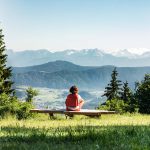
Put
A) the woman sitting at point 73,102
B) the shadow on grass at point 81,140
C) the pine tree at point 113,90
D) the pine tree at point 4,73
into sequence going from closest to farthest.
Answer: the shadow on grass at point 81,140 → the woman sitting at point 73,102 → the pine tree at point 4,73 → the pine tree at point 113,90

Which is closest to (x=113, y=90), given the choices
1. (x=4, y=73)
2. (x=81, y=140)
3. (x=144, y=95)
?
(x=144, y=95)

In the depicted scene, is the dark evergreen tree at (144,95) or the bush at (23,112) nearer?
the bush at (23,112)

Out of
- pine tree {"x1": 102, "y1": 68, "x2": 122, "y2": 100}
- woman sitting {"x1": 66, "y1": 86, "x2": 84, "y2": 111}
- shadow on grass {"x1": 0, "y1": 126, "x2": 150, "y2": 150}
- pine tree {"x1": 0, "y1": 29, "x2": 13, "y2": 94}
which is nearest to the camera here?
shadow on grass {"x1": 0, "y1": 126, "x2": 150, "y2": 150}

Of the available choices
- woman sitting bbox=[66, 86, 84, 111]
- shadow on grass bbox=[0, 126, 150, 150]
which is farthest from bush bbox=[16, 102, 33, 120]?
shadow on grass bbox=[0, 126, 150, 150]

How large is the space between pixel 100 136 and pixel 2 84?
3087 inches

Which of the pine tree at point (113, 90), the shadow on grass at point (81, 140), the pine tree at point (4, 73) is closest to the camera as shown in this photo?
the shadow on grass at point (81, 140)

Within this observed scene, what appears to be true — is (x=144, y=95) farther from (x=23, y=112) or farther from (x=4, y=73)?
(x=23, y=112)

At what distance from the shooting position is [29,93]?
112 m

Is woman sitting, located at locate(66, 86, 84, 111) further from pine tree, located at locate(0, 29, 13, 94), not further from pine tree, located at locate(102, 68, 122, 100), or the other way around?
pine tree, located at locate(102, 68, 122, 100)

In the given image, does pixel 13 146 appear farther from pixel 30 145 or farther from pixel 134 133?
pixel 134 133

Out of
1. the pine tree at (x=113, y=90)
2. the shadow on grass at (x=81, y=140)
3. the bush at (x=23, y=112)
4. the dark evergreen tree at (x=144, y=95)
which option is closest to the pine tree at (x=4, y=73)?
the dark evergreen tree at (x=144, y=95)

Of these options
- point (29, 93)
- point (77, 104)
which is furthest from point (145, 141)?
point (29, 93)

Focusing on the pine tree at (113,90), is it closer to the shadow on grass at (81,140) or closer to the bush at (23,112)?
the bush at (23,112)

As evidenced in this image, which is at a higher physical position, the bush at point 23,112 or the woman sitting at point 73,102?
the woman sitting at point 73,102
